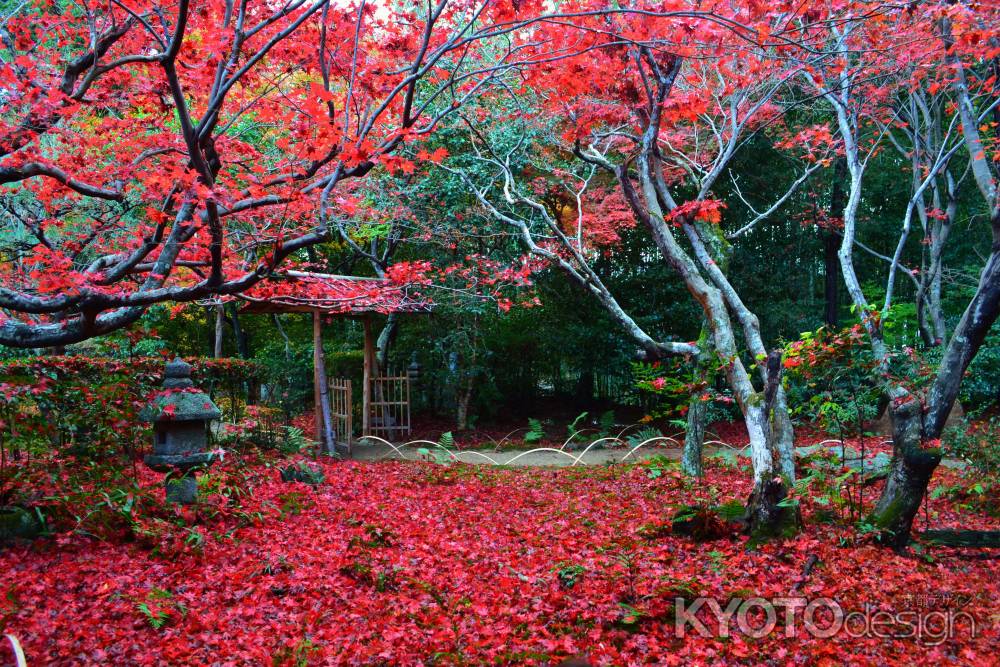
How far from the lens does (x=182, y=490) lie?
5.26 meters

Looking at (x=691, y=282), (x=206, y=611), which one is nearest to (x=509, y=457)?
(x=691, y=282)

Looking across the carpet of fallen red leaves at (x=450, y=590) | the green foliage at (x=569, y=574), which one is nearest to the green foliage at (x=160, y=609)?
the carpet of fallen red leaves at (x=450, y=590)

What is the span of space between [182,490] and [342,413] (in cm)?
561

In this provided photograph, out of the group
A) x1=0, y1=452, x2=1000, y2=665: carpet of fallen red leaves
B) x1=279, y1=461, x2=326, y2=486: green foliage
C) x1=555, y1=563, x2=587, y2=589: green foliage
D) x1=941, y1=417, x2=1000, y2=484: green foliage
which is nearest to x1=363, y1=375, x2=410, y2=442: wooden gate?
x1=279, y1=461, x2=326, y2=486: green foliage

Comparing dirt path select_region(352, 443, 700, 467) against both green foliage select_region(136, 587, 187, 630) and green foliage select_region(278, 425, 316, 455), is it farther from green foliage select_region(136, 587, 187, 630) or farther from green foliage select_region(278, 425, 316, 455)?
green foliage select_region(136, 587, 187, 630)

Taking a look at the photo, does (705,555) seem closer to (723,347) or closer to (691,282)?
(723,347)

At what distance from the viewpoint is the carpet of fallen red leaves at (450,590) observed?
10.6 feet

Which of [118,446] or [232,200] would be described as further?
[118,446]

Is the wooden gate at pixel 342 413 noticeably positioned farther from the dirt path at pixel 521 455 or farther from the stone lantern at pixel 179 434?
the stone lantern at pixel 179 434

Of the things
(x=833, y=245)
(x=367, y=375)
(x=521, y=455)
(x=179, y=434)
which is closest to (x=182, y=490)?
(x=179, y=434)

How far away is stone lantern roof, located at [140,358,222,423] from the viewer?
5.12 metres

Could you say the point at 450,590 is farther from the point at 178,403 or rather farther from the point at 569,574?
the point at 178,403

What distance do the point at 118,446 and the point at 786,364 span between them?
240 inches

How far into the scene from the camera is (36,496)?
468 cm
